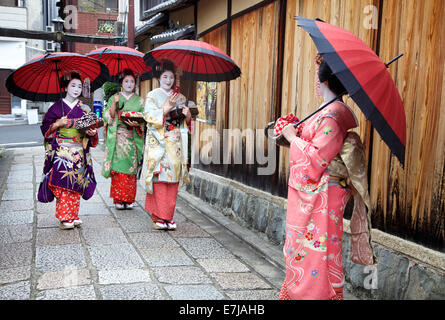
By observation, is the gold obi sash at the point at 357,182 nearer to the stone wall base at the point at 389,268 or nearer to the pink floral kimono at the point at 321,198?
the pink floral kimono at the point at 321,198

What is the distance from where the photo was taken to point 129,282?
12.8 ft

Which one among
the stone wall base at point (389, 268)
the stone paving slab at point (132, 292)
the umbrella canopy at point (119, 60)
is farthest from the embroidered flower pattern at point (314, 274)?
the umbrella canopy at point (119, 60)

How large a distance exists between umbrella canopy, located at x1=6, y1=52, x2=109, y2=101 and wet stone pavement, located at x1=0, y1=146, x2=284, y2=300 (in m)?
1.86

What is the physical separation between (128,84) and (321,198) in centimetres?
487

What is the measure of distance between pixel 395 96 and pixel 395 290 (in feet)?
5.55

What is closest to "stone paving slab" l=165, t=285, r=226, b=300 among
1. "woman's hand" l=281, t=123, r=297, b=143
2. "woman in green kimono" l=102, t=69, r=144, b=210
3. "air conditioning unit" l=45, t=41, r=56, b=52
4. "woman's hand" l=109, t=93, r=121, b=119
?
"woman's hand" l=281, t=123, r=297, b=143

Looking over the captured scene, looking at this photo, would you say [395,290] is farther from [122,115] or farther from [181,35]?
[181,35]

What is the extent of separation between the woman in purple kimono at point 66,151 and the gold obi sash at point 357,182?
151 inches

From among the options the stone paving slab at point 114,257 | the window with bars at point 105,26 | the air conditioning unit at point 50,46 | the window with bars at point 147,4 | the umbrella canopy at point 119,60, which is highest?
the window with bars at point 105,26

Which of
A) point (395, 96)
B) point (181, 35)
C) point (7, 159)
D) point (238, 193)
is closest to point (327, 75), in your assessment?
point (395, 96)

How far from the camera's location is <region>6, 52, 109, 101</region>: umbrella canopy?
5492mm

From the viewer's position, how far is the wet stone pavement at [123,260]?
374 centimetres

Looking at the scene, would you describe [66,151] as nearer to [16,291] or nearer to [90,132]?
[90,132]

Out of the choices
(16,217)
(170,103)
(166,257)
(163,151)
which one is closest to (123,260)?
(166,257)
